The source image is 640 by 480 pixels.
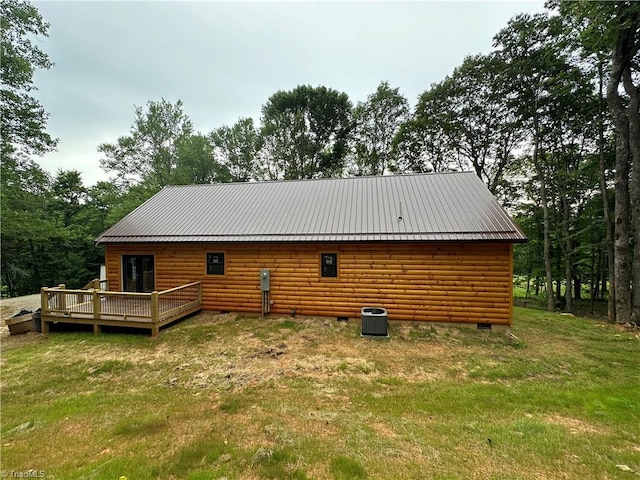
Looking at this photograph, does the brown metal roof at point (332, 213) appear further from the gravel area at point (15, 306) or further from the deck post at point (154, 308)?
the gravel area at point (15, 306)

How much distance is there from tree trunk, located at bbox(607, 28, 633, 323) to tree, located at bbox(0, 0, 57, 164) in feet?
67.8

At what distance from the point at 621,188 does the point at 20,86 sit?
23233 millimetres

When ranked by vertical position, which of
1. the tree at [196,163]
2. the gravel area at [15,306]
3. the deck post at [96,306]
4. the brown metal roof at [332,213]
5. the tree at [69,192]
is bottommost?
the gravel area at [15,306]

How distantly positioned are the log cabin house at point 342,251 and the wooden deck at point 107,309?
1461 millimetres

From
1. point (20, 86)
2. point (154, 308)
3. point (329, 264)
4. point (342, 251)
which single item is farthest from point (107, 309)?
point (20, 86)

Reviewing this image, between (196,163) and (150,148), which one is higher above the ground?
(150,148)

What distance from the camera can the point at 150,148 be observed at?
21938 mm

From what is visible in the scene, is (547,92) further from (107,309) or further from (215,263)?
(107,309)

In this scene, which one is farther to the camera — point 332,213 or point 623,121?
point 332,213

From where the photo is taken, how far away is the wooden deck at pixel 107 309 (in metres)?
7.20

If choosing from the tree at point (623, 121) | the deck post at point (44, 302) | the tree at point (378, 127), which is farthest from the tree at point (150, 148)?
the tree at point (623, 121)

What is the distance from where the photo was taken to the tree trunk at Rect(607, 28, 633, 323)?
28.5 feet

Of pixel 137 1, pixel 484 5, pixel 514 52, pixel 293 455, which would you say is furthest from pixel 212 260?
pixel 514 52

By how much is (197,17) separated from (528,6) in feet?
48.6
